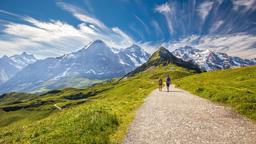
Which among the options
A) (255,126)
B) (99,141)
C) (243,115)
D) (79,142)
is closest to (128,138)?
(99,141)

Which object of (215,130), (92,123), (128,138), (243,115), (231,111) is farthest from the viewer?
(231,111)

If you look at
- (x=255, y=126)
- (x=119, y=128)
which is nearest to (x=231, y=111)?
(x=255, y=126)

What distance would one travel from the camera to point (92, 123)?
19219 millimetres

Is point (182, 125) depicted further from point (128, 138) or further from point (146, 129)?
point (128, 138)

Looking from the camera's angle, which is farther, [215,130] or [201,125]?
[201,125]

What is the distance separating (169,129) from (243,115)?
357 inches

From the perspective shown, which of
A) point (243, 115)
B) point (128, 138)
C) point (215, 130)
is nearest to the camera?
point (128, 138)

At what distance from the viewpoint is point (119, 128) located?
772 inches

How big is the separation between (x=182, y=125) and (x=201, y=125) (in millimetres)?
1468

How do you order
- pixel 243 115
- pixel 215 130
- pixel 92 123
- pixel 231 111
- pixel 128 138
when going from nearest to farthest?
pixel 128 138 < pixel 215 130 < pixel 92 123 < pixel 243 115 < pixel 231 111

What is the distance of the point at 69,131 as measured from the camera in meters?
17.5

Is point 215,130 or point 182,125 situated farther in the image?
point 182,125

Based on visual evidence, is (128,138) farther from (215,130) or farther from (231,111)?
(231,111)

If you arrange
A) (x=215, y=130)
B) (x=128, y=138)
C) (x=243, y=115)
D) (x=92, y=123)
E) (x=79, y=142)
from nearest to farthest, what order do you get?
(x=79, y=142) < (x=128, y=138) < (x=215, y=130) < (x=92, y=123) < (x=243, y=115)
